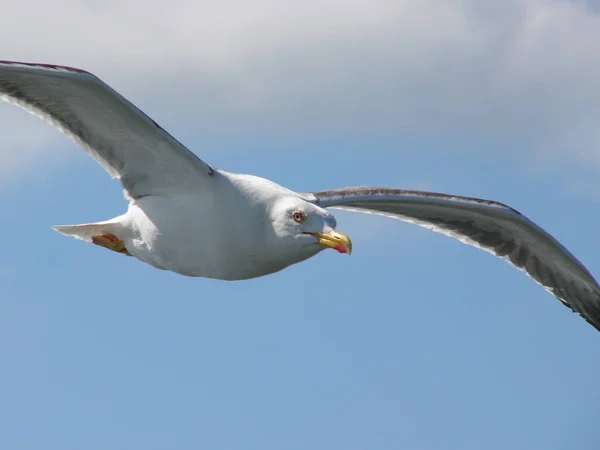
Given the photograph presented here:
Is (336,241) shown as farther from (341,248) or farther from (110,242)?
(110,242)

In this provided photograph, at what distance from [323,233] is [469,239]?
484 centimetres

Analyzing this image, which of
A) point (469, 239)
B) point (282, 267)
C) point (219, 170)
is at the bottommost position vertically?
point (282, 267)

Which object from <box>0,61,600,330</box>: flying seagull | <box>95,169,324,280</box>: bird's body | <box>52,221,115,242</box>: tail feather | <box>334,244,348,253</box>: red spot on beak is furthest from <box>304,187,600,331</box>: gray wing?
<box>52,221,115,242</box>: tail feather

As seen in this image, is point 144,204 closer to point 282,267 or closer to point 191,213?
point 191,213

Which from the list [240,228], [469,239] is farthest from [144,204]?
[469,239]

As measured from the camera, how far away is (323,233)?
11.1 m

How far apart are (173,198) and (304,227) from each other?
173 cm

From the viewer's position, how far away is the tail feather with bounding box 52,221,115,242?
42.1ft

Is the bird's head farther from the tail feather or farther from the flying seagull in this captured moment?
the tail feather

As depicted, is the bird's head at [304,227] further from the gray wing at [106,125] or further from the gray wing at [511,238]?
the gray wing at [511,238]

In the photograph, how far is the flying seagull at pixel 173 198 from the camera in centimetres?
1113

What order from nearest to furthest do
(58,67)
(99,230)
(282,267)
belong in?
(58,67) < (282,267) < (99,230)

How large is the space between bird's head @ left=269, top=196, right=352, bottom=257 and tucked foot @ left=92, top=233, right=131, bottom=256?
252 centimetres

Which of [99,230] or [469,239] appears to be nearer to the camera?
[99,230]
